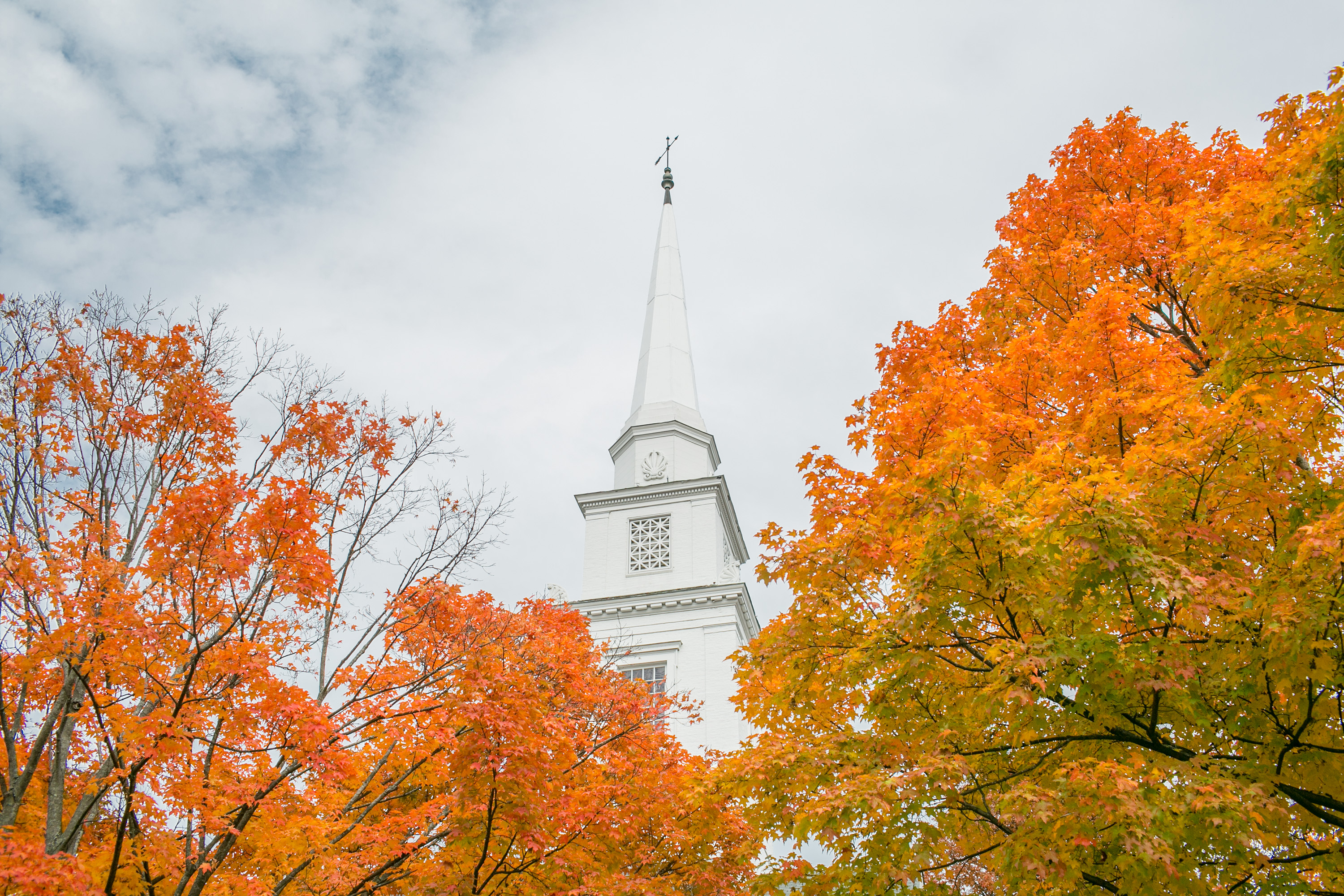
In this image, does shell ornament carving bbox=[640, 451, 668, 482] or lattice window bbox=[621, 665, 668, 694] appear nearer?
lattice window bbox=[621, 665, 668, 694]

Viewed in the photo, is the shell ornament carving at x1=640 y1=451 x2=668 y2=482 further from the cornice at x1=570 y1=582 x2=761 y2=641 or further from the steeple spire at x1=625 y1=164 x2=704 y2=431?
the cornice at x1=570 y1=582 x2=761 y2=641

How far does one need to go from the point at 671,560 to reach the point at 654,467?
3.91m

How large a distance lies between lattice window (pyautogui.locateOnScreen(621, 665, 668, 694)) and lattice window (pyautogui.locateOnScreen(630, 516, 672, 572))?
3230 mm

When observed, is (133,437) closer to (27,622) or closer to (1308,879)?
(27,622)

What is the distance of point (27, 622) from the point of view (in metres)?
8.70

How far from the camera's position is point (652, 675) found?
26188 millimetres

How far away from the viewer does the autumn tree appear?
6168 mm

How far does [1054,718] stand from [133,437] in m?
9.90

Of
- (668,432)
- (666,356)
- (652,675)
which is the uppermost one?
(666,356)

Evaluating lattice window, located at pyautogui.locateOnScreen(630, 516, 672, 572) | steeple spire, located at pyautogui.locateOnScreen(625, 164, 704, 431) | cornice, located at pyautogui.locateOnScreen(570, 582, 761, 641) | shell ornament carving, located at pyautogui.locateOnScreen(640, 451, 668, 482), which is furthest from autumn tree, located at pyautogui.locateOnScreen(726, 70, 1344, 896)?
steeple spire, located at pyautogui.locateOnScreen(625, 164, 704, 431)

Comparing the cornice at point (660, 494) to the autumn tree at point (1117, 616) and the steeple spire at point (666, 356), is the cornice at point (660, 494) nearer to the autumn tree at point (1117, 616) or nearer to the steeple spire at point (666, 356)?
the steeple spire at point (666, 356)

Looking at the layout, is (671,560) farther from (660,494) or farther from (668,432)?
(668,432)

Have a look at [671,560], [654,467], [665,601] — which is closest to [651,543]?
[671,560]

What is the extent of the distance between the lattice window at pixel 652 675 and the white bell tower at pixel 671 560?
35mm
